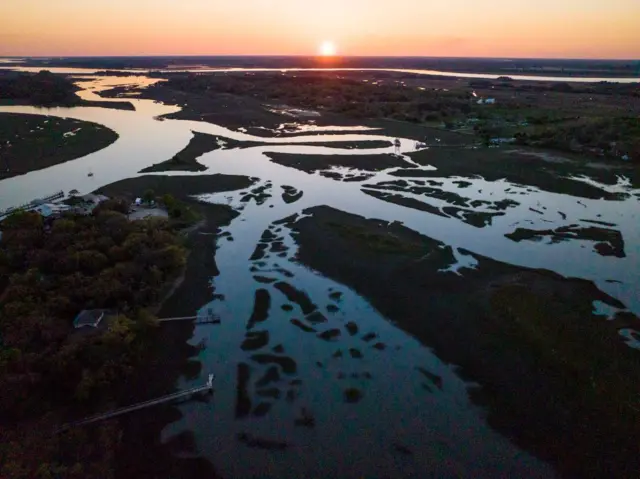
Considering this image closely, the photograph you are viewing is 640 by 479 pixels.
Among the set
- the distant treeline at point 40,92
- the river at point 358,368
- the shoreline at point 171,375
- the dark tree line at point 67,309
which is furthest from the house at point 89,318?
the distant treeline at point 40,92

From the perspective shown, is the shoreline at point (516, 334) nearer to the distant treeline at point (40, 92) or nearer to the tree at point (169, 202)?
the tree at point (169, 202)

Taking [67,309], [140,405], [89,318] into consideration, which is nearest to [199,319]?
[89,318]

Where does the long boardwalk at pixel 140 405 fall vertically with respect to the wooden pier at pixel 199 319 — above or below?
below

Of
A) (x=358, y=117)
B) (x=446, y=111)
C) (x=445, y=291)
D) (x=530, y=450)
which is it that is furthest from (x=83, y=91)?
(x=530, y=450)

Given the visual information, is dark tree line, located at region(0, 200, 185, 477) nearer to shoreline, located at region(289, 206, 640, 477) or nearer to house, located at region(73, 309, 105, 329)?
house, located at region(73, 309, 105, 329)

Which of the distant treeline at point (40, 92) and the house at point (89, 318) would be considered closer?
the house at point (89, 318)

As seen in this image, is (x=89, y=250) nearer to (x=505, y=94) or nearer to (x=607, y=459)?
(x=607, y=459)
